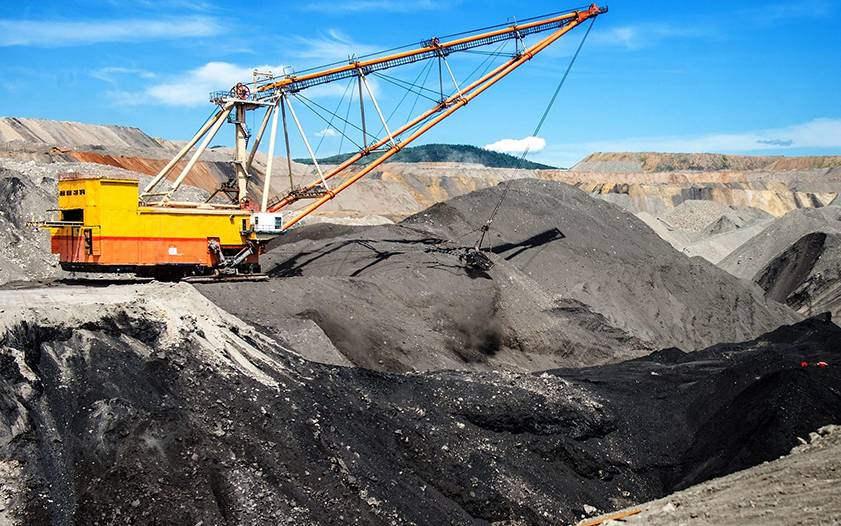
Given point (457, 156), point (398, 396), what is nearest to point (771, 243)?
point (398, 396)

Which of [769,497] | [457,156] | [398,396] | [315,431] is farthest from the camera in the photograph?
[457,156]

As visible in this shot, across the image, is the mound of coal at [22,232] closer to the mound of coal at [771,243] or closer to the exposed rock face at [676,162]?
the mound of coal at [771,243]

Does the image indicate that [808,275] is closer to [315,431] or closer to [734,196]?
[315,431]

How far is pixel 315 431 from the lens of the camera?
12.2 metres

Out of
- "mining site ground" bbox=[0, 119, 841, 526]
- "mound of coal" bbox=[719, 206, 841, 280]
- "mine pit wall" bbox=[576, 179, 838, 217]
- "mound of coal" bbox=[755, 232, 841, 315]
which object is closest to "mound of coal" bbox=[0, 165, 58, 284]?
"mining site ground" bbox=[0, 119, 841, 526]

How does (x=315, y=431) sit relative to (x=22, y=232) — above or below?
below

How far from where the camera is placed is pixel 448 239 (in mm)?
27266

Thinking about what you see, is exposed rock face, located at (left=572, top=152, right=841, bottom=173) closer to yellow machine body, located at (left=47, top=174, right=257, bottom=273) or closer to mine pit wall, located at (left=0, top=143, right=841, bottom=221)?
mine pit wall, located at (left=0, top=143, right=841, bottom=221)

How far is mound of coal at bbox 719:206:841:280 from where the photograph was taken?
37281mm

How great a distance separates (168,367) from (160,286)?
2.81m

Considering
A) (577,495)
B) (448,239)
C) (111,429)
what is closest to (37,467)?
(111,429)

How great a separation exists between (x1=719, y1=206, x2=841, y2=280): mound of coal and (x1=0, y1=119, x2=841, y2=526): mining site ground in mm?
11413

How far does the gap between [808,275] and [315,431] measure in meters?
24.6

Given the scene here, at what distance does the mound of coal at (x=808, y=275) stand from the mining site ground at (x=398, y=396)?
16.6ft
